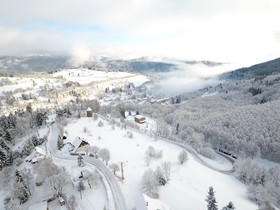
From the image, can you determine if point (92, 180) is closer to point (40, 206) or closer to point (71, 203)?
point (71, 203)

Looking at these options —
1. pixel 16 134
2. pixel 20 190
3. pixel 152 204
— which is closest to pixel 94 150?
pixel 20 190

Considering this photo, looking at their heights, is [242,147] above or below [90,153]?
below

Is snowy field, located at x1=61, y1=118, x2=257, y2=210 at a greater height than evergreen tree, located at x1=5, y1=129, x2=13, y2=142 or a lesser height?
greater

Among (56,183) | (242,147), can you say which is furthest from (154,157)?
(242,147)

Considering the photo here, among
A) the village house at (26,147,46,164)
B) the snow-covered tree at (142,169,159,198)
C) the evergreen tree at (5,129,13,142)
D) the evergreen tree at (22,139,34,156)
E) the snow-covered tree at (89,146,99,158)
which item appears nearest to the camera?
the snow-covered tree at (142,169,159,198)

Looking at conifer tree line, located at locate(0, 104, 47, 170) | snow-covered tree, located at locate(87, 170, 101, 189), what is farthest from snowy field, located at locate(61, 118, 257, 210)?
conifer tree line, located at locate(0, 104, 47, 170)

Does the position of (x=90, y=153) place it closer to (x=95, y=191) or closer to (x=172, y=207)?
(x=95, y=191)

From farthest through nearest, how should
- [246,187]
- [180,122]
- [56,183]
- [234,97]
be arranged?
[234,97]
[180,122]
[246,187]
[56,183]

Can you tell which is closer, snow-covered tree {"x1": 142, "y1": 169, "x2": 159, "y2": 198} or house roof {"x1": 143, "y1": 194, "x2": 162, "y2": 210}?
house roof {"x1": 143, "y1": 194, "x2": 162, "y2": 210}

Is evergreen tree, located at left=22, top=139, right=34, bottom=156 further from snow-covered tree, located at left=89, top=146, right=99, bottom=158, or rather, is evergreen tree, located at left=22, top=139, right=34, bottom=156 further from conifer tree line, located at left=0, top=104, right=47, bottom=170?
snow-covered tree, located at left=89, top=146, right=99, bottom=158
